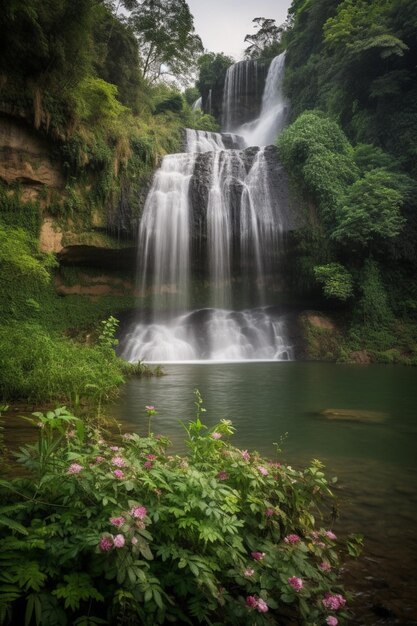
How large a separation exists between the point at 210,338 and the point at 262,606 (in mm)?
17713

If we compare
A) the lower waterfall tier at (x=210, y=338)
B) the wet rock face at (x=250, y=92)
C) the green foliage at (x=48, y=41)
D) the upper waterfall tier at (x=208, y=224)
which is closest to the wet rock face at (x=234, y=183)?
the upper waterfall tier at (x=208, y=224)

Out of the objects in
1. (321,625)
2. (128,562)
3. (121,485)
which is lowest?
(321,625)

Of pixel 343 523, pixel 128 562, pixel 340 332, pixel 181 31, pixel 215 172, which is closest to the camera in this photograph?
pixel 128 562

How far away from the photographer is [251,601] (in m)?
1.69

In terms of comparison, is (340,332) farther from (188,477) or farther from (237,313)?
(188,477)

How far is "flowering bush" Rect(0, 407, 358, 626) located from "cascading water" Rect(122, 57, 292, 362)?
1639cm

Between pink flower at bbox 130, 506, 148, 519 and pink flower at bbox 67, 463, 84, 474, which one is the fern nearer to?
pink flower at bbox 130, 506, 148, 519

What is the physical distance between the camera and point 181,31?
1013 inches

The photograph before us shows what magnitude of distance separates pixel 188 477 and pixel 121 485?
12.4 inches

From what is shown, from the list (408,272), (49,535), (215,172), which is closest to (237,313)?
(215,172)

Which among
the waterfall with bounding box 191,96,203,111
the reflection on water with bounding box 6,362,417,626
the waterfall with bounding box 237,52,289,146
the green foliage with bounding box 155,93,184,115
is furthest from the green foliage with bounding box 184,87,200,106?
the reflection on water with bounding box 6,362,417,626

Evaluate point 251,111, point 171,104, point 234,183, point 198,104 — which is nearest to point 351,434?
point 234,183

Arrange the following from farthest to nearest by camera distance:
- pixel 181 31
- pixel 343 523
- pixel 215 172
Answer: pixel 181 31, pixel 215 172, pixel 343 523

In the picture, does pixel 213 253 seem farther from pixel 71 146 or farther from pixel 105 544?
pixel 105 544
